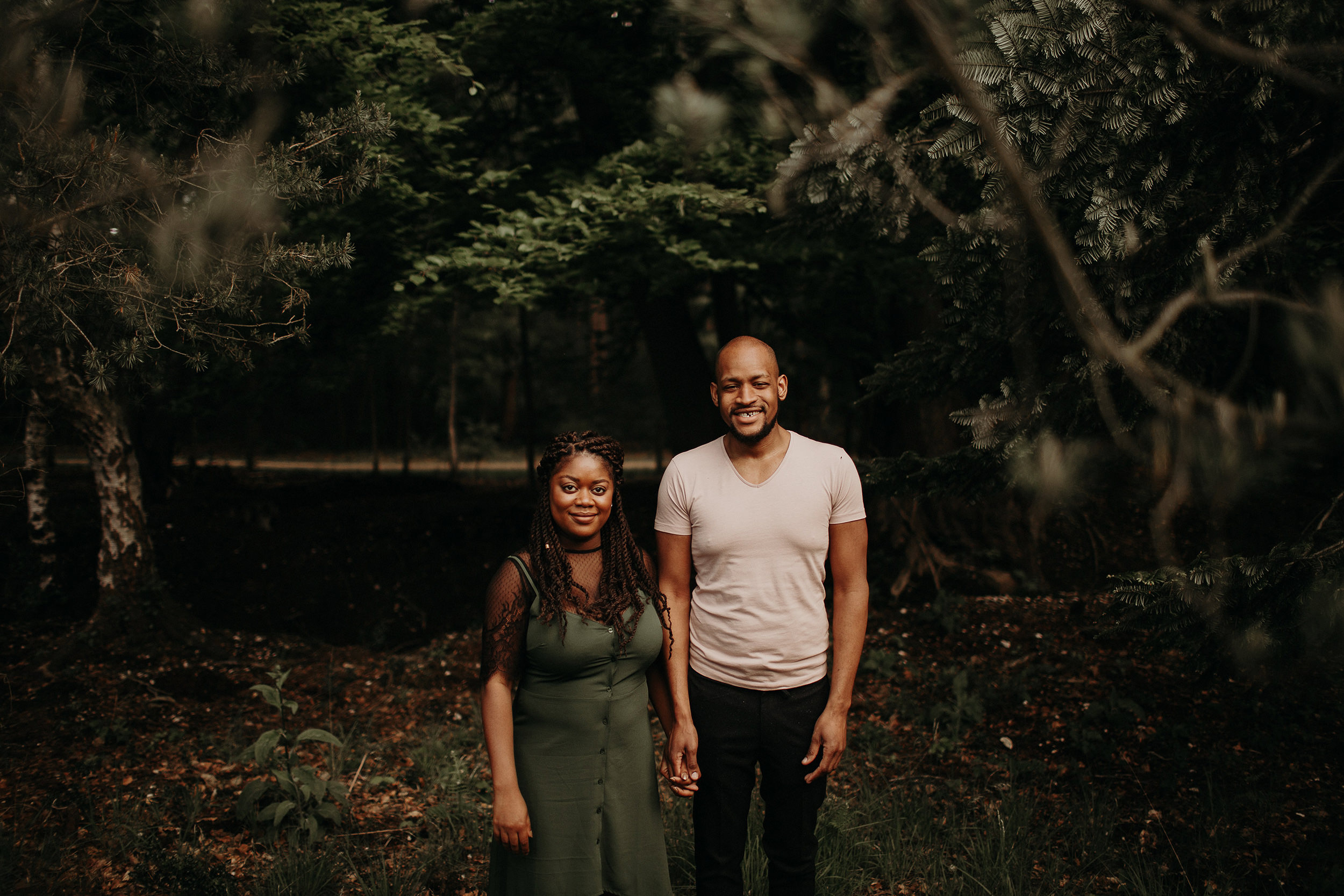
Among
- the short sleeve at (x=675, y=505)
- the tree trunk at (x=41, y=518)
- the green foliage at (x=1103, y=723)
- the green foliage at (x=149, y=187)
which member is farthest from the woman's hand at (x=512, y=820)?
the tree trunk at (x=41, y=518)

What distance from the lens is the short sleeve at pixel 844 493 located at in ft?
7.79

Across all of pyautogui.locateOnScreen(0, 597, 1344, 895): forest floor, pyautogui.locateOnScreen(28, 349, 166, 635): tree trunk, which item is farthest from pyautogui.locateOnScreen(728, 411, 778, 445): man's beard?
pyautogui.locateOnScreen(28, 349, 166, 635): tree trunk

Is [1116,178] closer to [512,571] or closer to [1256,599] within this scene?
[1256,599]

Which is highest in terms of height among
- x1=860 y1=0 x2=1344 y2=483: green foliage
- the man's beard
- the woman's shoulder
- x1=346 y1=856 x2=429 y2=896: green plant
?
x1=860 y1=0 x2=1344 y2=483: green foliage

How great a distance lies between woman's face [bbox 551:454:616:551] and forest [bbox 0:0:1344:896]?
1.03m

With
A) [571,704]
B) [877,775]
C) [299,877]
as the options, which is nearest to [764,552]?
[571,704]

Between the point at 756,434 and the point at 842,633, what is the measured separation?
634 millimetres

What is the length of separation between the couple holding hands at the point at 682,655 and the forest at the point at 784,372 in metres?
0.64

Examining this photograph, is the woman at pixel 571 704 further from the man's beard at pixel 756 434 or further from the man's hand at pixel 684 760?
the man's beard at pixel 756 434

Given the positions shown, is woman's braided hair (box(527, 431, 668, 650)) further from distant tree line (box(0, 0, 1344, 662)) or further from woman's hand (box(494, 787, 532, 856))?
distant tree line (box(0, 0, 1344, 662))

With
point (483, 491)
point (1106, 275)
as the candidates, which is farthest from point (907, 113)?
point (483, 491)

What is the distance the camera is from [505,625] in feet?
6.79

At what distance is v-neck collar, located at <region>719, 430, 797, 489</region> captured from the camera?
2.34 meters

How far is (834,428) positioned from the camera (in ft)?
52.3
